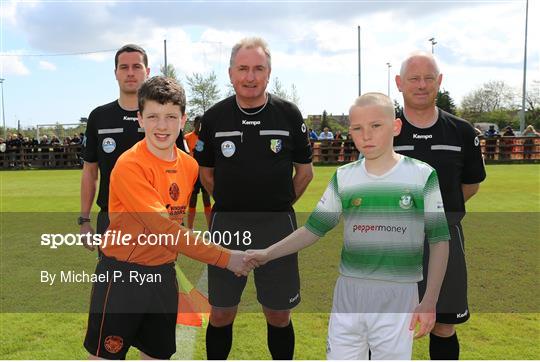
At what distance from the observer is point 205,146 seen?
3514 mm

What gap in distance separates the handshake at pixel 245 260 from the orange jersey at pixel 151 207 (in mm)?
116

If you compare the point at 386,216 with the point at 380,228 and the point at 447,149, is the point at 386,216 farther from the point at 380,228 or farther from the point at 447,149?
the point at 447,149

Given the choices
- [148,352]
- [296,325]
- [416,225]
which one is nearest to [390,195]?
[416,225]

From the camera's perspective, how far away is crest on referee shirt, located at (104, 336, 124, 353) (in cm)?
276

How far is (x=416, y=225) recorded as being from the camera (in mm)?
2475

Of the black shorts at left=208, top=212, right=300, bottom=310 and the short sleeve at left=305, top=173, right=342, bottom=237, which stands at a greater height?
the short sleeve at left=305, top=173, right=342, bottom=237

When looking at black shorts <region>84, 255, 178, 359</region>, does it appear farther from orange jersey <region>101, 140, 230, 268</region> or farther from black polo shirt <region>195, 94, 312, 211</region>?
black polo shirt <region>195, 94, 312, 211</region>

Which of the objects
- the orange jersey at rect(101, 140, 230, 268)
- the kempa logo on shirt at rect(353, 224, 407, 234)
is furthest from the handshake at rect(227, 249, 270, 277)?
the kempa logo on shirt at rect(353, 224, 407, 234)

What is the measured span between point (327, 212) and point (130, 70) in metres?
1.79

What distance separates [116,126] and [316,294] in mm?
2872

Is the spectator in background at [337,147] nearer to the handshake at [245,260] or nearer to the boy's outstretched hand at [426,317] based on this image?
the handshake at [245,260]

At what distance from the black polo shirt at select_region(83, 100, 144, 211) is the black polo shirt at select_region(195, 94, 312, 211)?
1.78ft

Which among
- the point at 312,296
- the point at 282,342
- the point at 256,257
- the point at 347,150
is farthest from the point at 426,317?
the point at 347,150

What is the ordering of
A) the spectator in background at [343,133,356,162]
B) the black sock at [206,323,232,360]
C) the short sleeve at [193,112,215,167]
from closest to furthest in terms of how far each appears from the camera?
→ the short sleeve at [193,112,215,167] < the black sock at [206,323,232,360] < the spectator in background at [343,133,356,162]
